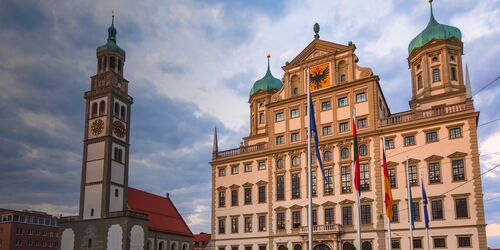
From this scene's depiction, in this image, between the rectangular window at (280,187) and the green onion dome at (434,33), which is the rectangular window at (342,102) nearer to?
the rectangular window at (280,187)

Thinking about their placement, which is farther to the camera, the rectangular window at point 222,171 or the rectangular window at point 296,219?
the rectangular window at point 222,171

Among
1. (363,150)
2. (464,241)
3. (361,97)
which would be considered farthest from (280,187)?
(464,241)

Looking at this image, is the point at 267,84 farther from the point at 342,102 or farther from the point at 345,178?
the point at 345,178

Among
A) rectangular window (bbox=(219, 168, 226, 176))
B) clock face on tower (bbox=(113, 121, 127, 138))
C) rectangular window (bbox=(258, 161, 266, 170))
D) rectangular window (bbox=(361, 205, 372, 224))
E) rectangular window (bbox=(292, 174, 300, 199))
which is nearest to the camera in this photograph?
rectangular window (bbox=(361, 205, 372, 224))

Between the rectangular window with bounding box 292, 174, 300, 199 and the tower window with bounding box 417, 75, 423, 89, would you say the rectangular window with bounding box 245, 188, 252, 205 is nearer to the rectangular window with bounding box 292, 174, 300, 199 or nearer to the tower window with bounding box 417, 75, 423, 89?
the rectangular window with bounding box 292, 174, 300, 199

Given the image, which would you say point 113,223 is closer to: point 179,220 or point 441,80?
point 179,220

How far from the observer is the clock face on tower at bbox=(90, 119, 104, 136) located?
78062 millimetres

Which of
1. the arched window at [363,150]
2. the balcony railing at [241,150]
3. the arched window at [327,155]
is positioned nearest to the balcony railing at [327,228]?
the arched window at [327,155]

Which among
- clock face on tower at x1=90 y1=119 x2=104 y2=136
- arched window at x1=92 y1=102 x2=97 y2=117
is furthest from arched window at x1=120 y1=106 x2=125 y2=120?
arched window at x1=92 y1=102 x2=97 y2=117

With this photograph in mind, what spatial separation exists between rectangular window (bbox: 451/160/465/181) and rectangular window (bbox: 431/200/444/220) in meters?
3.30

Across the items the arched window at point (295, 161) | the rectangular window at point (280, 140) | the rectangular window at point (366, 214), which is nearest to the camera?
the rectangular window at point (366, 214)

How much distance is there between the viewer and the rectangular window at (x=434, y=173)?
59.0 m

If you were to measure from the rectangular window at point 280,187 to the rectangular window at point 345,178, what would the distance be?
880 centimetres

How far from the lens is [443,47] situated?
70.6 m
